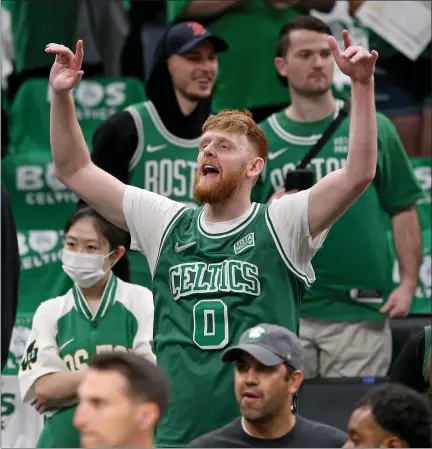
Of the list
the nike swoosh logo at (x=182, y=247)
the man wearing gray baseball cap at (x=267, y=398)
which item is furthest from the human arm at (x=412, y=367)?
the nike swoosh logo at (x=182, y=247)

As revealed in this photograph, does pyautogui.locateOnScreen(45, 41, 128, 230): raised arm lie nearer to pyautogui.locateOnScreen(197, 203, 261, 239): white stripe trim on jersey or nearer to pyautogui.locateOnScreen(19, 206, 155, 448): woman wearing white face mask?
pyautogui.locateOnScreen(197, 203, 261, 239): white stripe trim on jersey

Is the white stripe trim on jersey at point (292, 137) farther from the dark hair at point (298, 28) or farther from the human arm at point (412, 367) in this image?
the human arm at point (412, 367)

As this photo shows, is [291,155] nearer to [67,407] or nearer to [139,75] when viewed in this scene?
[67,407]

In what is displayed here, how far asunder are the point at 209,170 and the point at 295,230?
1.34 feet

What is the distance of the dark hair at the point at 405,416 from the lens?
4879 mm

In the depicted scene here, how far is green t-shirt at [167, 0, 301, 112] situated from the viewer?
873cm

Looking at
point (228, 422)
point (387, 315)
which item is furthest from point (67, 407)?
point (387, 315)

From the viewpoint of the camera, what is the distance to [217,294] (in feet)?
17.2

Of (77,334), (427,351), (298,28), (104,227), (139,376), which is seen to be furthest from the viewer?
(298,28)

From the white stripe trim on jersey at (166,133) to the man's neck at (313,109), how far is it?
0.53m

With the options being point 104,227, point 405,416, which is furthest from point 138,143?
point 405,416

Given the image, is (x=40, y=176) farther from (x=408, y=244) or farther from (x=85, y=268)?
(x=408, y=244)

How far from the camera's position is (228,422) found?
524 centimetres

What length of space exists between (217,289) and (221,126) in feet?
2.14
